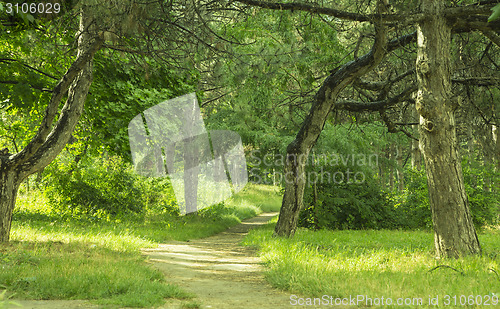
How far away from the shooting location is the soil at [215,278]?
4.57 metres

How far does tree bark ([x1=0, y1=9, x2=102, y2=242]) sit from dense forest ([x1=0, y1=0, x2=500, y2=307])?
0.03 meters

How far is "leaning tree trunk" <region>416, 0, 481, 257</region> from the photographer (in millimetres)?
6836

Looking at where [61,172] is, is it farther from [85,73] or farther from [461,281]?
[461,281]

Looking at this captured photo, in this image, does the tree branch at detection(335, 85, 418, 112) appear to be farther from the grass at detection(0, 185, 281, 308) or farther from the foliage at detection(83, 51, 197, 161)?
the grass at detection(0, 185, 281, 308)

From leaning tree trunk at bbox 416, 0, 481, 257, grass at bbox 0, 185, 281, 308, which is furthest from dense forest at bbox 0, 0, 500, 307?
grass at bbox 0, 185, 281, 308

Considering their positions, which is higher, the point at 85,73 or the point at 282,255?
the point at 85,73

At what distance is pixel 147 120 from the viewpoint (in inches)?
465


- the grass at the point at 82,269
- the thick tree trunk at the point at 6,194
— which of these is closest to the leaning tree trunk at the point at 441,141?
the grass at the point at 82,269

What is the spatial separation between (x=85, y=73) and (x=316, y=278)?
6778 mm

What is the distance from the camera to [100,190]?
14211 millimetres

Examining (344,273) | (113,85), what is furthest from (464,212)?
(113,85)

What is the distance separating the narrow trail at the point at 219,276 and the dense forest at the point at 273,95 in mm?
2423

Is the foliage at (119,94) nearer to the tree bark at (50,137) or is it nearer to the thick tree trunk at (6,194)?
the tree bark at (50,137)

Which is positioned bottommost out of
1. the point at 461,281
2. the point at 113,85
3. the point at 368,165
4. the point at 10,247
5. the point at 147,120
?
the point at 461,281
